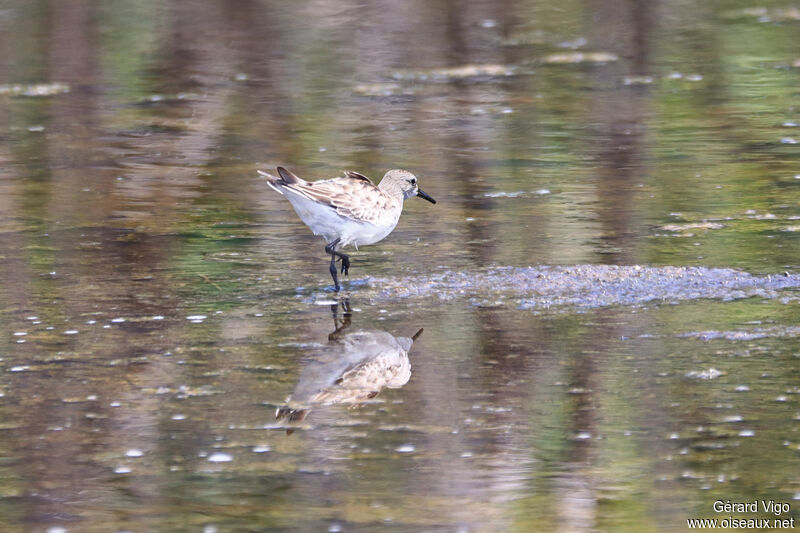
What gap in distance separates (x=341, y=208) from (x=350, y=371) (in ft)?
5.37

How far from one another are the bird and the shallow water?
267 mm

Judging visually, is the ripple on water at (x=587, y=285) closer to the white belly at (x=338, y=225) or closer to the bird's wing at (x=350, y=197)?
the white belly at (x=338, y=225)

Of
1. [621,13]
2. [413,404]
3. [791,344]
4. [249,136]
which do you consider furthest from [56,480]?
[621,13]

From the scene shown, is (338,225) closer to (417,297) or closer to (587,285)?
(417,297)

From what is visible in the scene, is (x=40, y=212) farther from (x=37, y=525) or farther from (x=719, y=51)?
(x=719, y=51)

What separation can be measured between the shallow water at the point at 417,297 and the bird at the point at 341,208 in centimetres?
27

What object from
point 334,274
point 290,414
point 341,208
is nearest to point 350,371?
point 290,414

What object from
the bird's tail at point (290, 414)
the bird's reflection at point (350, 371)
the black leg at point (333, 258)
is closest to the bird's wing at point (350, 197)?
the black leg at point (333, 258)

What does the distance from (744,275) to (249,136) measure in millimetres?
6046

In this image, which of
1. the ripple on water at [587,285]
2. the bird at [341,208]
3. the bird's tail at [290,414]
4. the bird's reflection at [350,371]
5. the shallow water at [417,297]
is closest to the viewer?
the shallow water at [417,297]

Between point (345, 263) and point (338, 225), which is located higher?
point (338, 225)

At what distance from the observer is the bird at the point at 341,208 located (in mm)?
8016

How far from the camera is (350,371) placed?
260 inches

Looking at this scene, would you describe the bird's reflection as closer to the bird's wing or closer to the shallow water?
the shallow water
